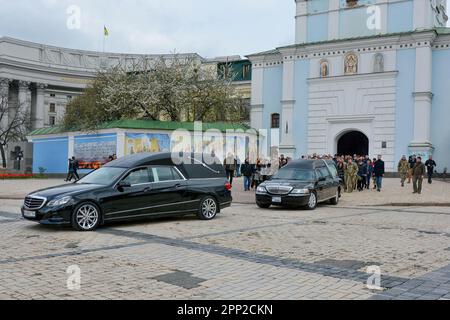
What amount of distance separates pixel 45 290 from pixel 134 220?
7371mm

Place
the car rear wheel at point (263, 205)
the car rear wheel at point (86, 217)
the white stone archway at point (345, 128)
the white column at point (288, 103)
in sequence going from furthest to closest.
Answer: the white column at point (288, 103) < the white stone archway at point (345, 128) < the car rear wheel at point (263, 205) < the car rear wheel at point (86, 217)

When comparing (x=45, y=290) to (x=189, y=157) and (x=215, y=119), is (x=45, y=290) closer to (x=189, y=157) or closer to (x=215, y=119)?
(x=189, y=157)

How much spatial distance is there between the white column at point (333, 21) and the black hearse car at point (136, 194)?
110 feet

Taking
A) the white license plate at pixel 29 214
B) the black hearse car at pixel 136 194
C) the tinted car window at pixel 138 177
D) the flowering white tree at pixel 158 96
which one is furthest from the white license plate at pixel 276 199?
the flowering white tree at pixel 158 96

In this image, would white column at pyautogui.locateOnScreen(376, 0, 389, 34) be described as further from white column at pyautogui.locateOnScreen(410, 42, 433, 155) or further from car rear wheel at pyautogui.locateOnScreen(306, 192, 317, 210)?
car rear wheel at pyautogui.locateOnScreen(306, 192, 317, 210)

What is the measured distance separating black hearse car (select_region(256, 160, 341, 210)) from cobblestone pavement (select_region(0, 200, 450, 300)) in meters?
3.41

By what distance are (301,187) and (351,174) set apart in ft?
28.7

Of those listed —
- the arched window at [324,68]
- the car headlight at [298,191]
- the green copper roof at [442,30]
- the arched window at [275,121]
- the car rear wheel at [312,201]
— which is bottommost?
the car rear wheel at [312,201]

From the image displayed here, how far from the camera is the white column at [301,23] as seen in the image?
153 feet

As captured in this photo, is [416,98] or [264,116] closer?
[416,98]

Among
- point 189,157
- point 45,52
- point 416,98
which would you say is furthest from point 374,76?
point 45,52

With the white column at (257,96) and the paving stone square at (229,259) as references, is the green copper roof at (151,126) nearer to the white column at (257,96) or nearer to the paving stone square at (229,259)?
the white column at (257,96)
